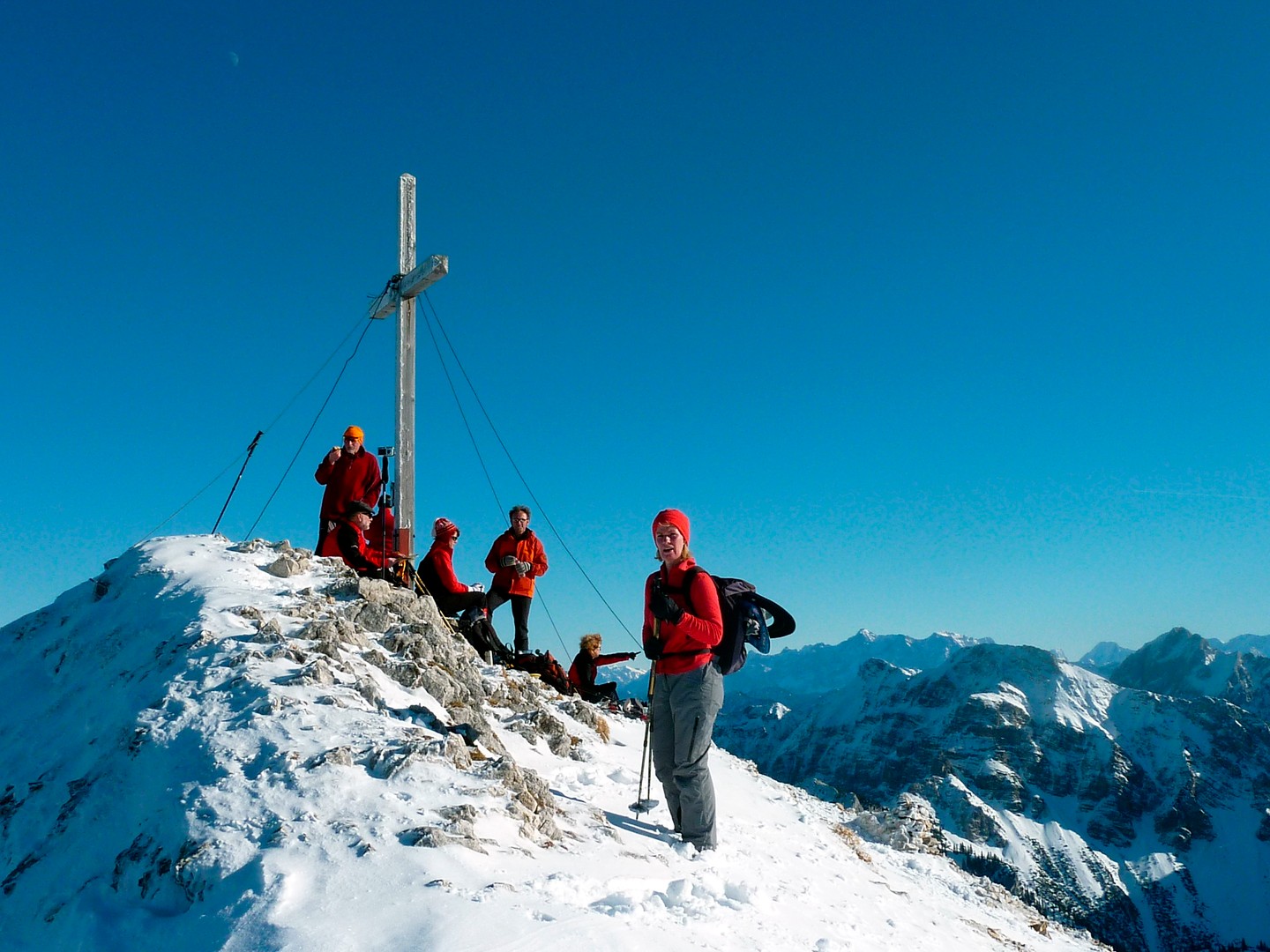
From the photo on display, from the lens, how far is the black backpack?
21.5 feet

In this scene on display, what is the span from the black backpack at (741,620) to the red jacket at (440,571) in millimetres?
6568

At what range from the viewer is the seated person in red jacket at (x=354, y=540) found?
453 inches

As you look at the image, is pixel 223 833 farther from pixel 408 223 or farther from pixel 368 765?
pixel 408 223

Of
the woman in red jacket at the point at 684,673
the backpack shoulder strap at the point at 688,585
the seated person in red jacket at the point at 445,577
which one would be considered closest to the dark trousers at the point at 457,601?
the seated person in red jacket at the point at 445,577

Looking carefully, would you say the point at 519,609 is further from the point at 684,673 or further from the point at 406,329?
the point at 684,673

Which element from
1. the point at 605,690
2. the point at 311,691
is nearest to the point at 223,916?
the point at 311,691

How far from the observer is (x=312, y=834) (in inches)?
176

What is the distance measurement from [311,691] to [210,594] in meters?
2.92

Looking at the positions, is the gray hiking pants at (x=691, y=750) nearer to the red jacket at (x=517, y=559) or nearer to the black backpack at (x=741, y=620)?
the black backpack at (x=741, y=620)

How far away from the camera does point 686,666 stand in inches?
252

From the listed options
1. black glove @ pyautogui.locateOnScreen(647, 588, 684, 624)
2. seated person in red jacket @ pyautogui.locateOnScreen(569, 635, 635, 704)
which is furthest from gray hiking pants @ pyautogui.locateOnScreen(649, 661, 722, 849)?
seated person in red jacket @ pyautogui.locateOnScreen(569, 635, 635, 704)

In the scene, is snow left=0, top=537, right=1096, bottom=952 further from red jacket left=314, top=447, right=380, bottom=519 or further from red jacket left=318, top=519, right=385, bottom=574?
red jacket left=314, top=447, right=380, bottom=519

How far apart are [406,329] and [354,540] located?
399cm

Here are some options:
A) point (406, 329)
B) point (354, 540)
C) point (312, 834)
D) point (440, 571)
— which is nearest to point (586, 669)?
point (440, 571)
